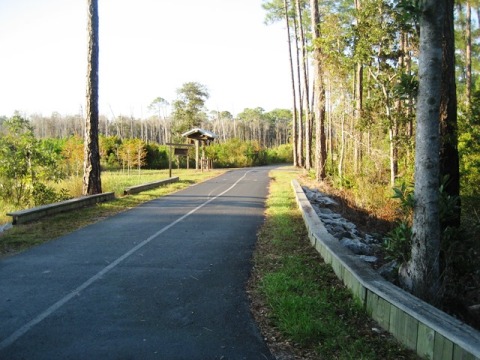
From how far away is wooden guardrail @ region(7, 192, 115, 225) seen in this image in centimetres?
997

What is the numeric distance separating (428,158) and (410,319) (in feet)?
6.05

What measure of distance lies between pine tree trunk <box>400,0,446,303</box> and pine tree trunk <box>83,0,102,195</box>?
1204cm

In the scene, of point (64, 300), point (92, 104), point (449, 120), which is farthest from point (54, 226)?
point (449, 120)

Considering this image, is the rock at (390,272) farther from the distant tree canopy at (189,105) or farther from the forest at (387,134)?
the distant tree canopy at (189,105)

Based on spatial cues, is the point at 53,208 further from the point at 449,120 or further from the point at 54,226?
the point at 449,120

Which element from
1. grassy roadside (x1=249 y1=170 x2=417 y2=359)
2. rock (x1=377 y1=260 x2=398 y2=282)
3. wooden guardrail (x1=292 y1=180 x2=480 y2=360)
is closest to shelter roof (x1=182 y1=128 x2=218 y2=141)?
grassy roadside (x1=249 y1=170 x2=417 y2=359)

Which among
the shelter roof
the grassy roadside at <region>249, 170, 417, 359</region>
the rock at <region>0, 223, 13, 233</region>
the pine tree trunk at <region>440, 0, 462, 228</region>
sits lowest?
the grassy roadside at <region>249, 170, 417, 359</region>

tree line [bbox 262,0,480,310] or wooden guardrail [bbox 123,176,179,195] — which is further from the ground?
tree line [bbox 262,0,480,310]

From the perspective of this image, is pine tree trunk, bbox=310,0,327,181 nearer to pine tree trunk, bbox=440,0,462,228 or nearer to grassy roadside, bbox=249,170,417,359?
pine tree trunk, bbox=440,0,462,228

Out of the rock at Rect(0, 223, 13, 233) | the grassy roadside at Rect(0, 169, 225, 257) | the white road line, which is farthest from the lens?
the rock at Rect(0, 223, 13, 233)

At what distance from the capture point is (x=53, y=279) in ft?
19.8

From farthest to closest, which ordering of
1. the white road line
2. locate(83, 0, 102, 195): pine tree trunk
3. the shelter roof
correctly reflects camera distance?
the shelter roof, locate(83, 0, 102, 195): pine tree trunk, the white road line

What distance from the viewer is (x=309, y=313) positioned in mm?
4652

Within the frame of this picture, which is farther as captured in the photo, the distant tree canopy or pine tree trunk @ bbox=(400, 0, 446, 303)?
the distant tree canopy
